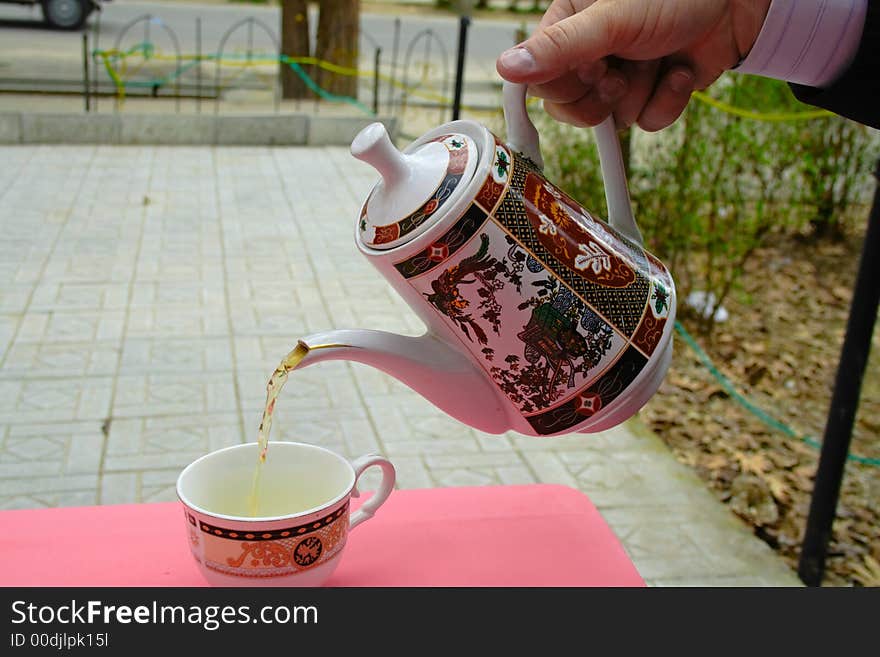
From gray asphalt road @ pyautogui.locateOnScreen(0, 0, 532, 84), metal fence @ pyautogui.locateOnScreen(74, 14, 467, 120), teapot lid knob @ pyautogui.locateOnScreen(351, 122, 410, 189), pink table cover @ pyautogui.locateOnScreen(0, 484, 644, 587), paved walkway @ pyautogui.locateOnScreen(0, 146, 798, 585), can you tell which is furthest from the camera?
gray asphalt road @ pyautogui.locateOnScreen(0, 0, 532, 84)

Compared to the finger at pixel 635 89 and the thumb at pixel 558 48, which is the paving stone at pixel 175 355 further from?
the thumb at pixel 558 48

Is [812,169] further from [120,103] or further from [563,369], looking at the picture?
[120,103]

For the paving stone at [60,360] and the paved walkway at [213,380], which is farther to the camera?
the paving stone at [60,360]

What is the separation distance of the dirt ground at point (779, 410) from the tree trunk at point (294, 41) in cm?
467

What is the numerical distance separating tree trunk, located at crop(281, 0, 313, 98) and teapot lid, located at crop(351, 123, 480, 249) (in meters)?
7.53

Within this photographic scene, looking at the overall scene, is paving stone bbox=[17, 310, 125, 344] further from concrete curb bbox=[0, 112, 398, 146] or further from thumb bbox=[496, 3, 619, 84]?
concrete curb bbox=[0, 112, 398, 146]

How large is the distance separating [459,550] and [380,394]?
2.17 m

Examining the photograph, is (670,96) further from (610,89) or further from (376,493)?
(376,493)

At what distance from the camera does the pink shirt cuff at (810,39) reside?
1.13 metres

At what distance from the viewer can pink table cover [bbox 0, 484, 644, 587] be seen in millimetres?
1236

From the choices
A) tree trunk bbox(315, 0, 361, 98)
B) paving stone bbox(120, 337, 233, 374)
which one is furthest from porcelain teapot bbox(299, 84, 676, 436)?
tree trunk bbox(315, 0, 361, 98)

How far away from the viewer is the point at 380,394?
348 centimetres

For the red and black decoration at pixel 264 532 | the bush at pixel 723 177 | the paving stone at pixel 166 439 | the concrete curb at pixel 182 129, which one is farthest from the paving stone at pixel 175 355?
the concrete curb at pixel 182 129

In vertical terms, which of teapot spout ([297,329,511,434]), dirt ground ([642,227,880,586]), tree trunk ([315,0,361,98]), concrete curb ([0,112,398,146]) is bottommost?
dirt ground ([642,227,880,586])
